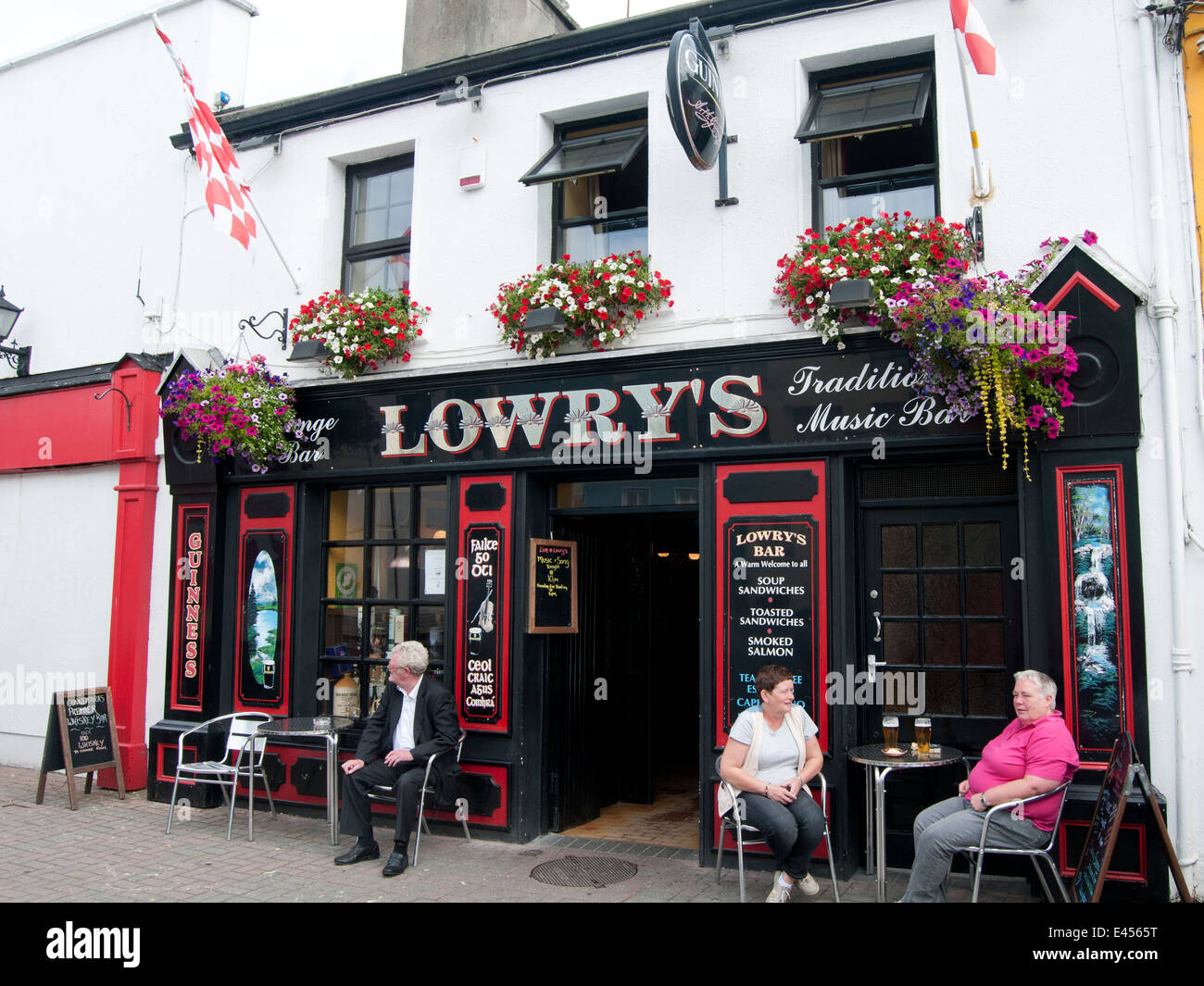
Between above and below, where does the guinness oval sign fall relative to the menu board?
above

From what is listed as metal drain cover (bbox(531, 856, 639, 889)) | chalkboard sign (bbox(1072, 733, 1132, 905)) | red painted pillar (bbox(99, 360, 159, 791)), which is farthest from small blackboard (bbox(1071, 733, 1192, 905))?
red painted pillar (bbox(99, 360, 159, 791))

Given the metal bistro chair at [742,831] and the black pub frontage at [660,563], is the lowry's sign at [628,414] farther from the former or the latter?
the metal bistro chair at [742,831]

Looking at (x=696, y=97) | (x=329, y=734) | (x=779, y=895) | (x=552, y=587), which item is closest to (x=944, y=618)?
(x=779, y=895)

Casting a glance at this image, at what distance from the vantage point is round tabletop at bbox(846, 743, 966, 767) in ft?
18.7

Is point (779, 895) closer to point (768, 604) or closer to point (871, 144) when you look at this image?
point (768, 604)

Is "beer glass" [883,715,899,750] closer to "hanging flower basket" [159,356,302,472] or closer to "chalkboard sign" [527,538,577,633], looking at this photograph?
"chalkboard sign" [527,538,577,633]

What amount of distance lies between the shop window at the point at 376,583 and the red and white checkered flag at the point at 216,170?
235 centimetres

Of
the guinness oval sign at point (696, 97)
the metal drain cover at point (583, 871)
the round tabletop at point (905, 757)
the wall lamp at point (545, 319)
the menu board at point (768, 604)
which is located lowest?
the metal drain cover at point (583, 871)

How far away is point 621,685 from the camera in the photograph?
885 centimetres

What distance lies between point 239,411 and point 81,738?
313cm

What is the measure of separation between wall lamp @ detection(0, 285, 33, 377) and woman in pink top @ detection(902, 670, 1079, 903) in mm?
9860

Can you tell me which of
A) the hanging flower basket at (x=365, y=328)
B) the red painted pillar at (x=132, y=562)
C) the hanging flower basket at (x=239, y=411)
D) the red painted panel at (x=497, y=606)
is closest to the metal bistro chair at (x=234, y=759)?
the red painted pillar at (x=132, y=562)

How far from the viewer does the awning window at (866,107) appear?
6.75 metres

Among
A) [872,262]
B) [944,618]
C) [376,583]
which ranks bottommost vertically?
[944,618]
